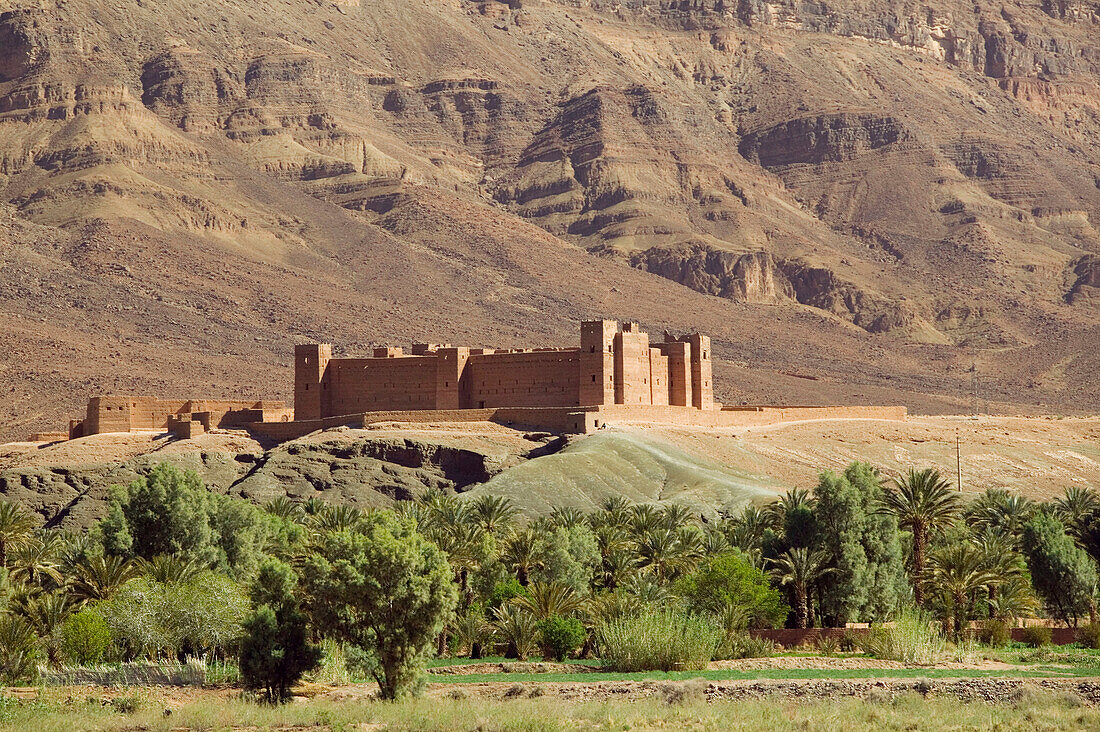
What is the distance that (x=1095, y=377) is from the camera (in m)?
198

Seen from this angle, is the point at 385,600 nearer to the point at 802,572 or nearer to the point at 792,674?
the point at 792,674

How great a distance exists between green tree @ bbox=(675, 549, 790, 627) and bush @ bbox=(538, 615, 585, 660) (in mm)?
3030

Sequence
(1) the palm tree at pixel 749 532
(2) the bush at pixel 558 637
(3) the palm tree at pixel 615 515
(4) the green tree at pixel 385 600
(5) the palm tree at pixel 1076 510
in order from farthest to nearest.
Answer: (3) the palm tree at pixel 615 515 < (5) the palm tree at pixel 1076 510 < (1) the palm tree at pixel 749 532 < (2) the bush at pixel 558 637 < (4) the green tree at pixel 385 600

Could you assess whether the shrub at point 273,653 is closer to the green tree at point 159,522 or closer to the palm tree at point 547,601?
the palm tree at point 547,601

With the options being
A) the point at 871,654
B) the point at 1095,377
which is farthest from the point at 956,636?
the point at 1095,377

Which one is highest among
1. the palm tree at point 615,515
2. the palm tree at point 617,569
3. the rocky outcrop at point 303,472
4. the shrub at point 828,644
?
the rocky outcrop at point 303,472

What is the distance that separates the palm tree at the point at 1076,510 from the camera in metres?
57.1

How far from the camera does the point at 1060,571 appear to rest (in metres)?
51.9

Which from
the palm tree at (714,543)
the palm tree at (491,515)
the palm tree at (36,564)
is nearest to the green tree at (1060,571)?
the palm tree at (714,543)

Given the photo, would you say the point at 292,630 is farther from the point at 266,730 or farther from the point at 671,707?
the point at 671,707

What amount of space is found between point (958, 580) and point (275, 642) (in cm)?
1771

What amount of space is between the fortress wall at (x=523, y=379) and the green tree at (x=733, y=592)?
164 ft

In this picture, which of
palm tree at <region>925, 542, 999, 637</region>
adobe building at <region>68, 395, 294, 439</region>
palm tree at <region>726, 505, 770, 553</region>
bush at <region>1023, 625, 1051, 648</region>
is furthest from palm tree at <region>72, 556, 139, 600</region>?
adobe building at <region>68, 395, 294, 439</region>

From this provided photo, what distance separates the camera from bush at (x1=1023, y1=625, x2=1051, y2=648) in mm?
46250
